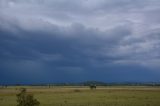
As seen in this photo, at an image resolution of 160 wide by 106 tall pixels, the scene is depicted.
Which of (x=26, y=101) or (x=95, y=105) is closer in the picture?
(x=26, y=101)

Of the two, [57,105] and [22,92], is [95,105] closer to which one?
[57,105]

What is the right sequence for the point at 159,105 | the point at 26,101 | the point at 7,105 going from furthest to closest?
the point at 7,105
the point at 159,105
the point at 26,101

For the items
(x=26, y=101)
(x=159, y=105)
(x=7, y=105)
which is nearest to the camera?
(x=26, y=101)

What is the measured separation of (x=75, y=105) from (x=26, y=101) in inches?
829

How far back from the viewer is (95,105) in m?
58.3

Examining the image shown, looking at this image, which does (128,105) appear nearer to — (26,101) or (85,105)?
(85,105)

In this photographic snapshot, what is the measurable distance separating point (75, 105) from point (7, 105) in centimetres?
1304

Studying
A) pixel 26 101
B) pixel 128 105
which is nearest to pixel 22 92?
pixel 26 101

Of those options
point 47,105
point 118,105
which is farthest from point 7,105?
point 118,105

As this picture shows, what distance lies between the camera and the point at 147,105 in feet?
188

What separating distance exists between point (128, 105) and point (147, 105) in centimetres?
337

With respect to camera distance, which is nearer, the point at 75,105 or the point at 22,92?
the point at 22,92

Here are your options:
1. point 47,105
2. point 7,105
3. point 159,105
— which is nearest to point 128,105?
point 159,105

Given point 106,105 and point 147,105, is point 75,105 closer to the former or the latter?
point 106,105
